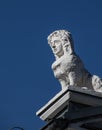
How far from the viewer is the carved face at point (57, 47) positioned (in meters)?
14.7

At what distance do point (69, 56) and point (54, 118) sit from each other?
1783 millimetres

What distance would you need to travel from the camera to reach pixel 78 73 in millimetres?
14258

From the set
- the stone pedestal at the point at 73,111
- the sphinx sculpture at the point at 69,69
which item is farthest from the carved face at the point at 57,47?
the stone pedestal at the point at 73,111

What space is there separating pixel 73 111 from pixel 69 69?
Result: 1694 mm

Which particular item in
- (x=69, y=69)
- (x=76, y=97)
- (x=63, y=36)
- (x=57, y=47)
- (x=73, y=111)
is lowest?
(x=73, y=111)

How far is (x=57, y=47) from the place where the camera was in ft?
48.4

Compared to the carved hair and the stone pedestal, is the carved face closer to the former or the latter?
the carved hair

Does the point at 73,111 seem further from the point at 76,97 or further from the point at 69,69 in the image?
the point at 69,69

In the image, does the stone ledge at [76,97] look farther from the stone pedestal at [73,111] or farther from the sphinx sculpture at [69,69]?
the sphinx sculpture at [69,69]

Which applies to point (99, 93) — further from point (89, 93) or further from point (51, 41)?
point (51, 41)

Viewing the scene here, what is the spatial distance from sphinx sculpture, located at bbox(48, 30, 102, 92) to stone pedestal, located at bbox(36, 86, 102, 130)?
0.77 meters

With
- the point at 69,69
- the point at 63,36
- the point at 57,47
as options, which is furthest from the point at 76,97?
the point at 63,36

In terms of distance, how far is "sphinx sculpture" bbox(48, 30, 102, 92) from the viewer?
14094 millimetres

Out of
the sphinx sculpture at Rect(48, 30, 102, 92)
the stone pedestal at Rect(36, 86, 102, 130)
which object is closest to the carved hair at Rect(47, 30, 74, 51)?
the sphinx sculpture at Rect(48, 30, 102, 92)
